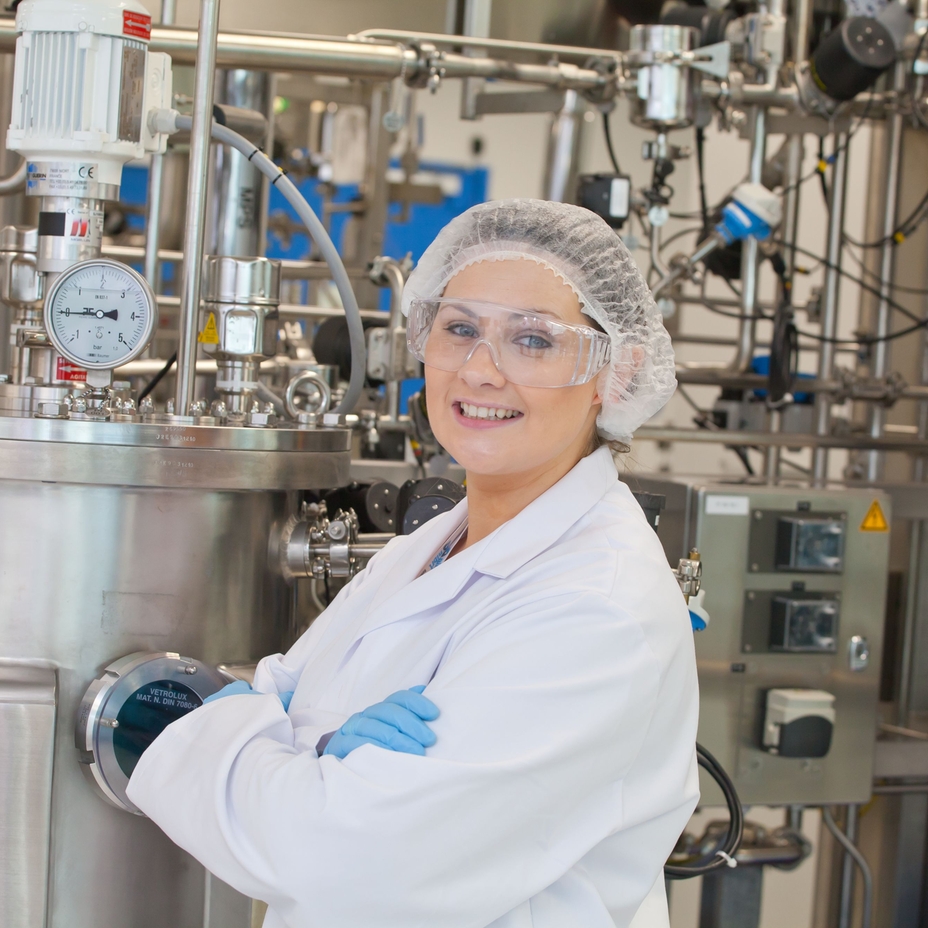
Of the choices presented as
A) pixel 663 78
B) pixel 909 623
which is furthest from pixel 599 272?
pixel 909 623

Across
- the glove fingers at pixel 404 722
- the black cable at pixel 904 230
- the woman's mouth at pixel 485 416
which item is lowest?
the glove fingers at pixel 404 722

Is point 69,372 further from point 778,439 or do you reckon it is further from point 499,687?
point 778,439

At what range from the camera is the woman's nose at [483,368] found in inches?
40.8

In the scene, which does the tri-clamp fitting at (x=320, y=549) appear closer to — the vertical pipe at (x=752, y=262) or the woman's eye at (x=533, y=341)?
the woman's eye at (x=533, y=341)

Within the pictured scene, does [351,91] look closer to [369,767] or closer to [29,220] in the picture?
[29,220]

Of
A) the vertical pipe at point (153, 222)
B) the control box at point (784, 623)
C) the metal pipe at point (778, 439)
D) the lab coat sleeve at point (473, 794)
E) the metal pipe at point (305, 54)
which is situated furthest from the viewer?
the metal pipe at point (778, 439)

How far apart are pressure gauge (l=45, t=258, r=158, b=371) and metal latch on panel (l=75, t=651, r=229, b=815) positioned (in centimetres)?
36

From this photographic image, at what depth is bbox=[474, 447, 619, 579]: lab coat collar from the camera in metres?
1.01

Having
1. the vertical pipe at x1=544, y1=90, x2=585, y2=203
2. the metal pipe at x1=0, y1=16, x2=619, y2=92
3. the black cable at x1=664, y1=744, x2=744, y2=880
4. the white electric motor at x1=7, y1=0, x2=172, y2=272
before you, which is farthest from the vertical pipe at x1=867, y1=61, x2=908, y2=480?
the white electric motor at x1=7, y1=0, x2=172, y2=272

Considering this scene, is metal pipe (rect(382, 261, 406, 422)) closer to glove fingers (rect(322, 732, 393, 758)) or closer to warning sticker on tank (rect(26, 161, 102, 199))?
warning sticker on tank (rect(26, 161, 102, 199))

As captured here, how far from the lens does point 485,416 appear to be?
1.06m

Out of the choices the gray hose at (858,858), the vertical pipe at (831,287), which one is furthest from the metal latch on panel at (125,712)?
the vertical pipe at (831,287)

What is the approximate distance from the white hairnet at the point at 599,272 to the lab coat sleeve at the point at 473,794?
29 centimetres

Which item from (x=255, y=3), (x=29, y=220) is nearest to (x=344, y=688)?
(x=255, y=3)
